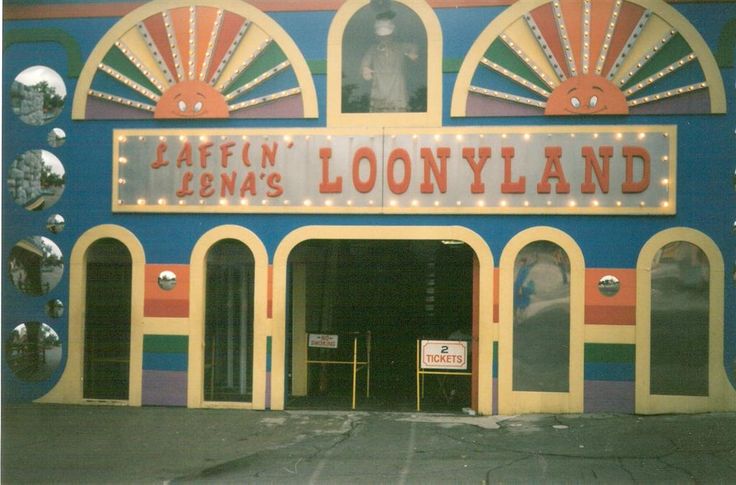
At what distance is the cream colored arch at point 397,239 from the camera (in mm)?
9984

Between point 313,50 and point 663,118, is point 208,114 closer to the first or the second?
point 313,50

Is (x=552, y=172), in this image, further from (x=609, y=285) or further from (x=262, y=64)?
(x=262, y=64)

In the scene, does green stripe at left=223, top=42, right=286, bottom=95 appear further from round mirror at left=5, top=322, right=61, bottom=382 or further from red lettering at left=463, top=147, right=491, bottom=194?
round mirror at left=5, top=322, right=61, bottom=382

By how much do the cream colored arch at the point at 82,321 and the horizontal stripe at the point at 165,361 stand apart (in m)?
0.10

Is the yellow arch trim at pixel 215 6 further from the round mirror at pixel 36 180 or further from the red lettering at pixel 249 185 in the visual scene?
the red lettering at pixel 249 185

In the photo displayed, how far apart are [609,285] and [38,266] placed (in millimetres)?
8151

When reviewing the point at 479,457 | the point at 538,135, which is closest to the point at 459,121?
the point at 538,135

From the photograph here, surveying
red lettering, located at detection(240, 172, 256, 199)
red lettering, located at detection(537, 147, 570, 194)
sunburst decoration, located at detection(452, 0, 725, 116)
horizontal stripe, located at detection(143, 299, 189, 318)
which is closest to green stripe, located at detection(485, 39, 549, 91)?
sunburst decoration, located at detection(452, 0, 725, 116)

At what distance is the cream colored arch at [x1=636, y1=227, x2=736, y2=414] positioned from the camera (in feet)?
31.5

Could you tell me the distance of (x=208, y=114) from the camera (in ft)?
34.0

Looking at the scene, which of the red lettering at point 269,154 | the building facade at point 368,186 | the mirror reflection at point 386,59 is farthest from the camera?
the red lettering at point 269,154

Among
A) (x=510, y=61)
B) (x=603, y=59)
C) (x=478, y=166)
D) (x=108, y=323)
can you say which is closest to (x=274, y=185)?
(x=478, y=166)

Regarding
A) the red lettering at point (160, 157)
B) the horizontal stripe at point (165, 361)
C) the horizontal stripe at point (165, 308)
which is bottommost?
the horizontal stripe at point (165, 361)

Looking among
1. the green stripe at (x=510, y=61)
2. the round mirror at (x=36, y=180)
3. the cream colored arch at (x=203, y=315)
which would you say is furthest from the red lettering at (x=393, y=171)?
the round mirror at (x=36, y=180)
